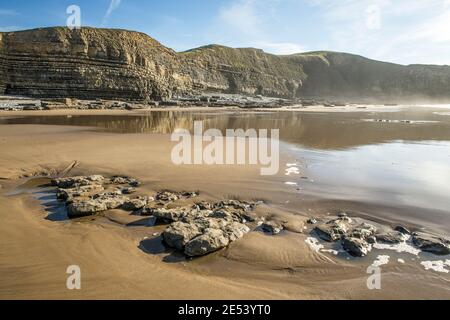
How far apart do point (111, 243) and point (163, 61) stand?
52.7 meters

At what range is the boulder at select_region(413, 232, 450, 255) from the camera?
4621 millimetres

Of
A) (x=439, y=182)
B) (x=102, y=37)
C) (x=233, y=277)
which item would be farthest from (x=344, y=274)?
(x=102, y=37)

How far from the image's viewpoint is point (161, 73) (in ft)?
168

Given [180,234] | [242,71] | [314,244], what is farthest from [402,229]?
[242,71]

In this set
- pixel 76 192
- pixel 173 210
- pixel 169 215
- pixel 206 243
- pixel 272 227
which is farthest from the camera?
pixel 76 192

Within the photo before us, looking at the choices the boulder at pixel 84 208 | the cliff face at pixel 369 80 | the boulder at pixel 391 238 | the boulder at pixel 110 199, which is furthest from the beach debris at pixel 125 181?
the cliff face at pixel 369 80

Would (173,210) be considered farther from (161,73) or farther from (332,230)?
(161,73)

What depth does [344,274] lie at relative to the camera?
408 cm

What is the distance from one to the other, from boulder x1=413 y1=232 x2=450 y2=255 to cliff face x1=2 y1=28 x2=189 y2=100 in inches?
1633

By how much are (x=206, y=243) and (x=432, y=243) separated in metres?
3.29

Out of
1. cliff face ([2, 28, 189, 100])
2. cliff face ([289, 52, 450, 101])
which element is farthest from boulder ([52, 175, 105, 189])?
cliff face ([289, 52, 450, 101])

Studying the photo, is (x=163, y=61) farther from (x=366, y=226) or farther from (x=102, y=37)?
(x=366, y=226)

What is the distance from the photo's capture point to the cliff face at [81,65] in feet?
125
